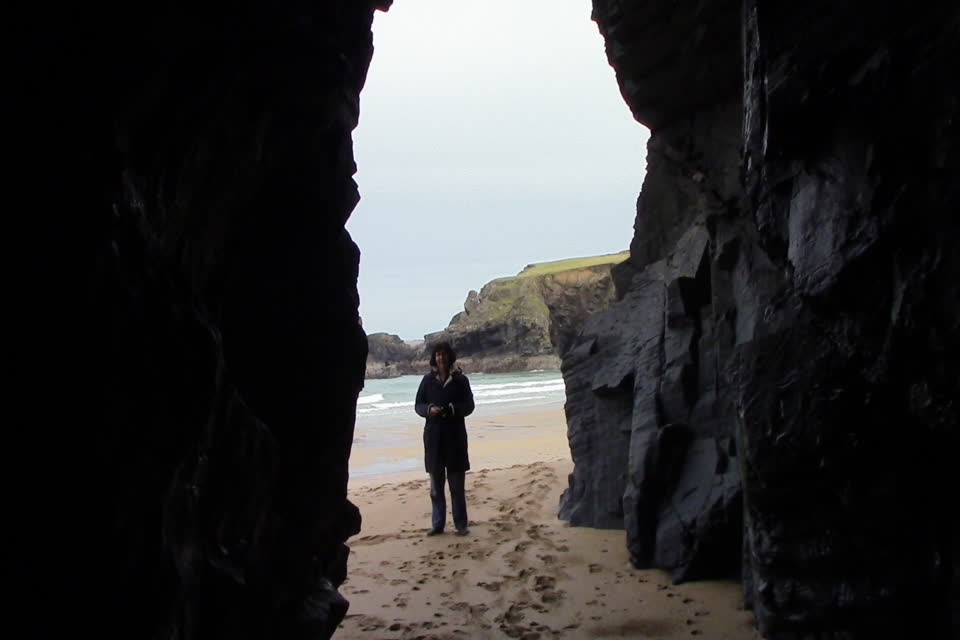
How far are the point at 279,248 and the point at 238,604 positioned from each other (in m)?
2.24

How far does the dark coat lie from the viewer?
8.80m

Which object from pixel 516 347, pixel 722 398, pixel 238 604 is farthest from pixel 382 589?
pixel 516 347

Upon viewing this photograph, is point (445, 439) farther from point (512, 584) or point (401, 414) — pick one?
point (401, 414)

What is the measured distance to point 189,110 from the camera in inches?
126

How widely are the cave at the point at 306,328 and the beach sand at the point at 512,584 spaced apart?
415 mm

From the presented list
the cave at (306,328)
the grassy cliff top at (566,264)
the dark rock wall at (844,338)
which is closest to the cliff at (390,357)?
the grassy cliff top at (566,264)

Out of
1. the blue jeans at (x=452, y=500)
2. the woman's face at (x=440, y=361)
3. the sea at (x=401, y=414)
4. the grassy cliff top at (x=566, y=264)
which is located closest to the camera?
the blue jeans at (x=452, y=500)

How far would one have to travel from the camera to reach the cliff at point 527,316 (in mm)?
73500

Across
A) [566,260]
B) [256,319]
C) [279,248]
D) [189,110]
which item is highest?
[566,260]

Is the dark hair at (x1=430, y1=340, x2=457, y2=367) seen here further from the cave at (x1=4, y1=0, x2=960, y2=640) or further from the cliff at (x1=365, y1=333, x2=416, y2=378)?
the cliff at (x1=365, y1=333, x2=416, y2=378)

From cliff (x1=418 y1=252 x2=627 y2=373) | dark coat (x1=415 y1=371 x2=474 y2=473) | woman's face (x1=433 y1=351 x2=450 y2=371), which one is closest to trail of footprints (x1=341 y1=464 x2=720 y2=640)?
dark coat (x1=415 y1=371 x2=474 y2=473)

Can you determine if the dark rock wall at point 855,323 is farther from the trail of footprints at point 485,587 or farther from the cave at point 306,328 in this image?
the trail of footprints at point 485,587

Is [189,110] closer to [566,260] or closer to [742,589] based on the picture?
[742,589]

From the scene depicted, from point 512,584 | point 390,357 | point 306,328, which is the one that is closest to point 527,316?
point 390,357
